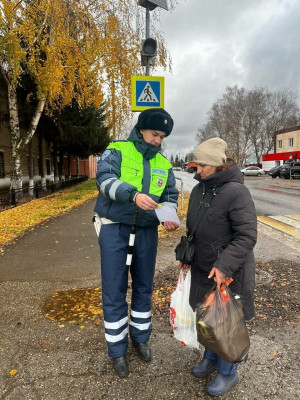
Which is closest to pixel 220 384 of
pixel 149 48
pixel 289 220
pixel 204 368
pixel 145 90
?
pixel 204 368

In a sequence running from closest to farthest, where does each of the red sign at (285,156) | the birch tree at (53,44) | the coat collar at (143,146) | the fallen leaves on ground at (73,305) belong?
the coat collar at (143,146)
the fallen leaves on ground at (73,305)
the birch tree at (53,44)
the red sign at (285,156)

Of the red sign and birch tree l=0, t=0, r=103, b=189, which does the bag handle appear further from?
the red sign

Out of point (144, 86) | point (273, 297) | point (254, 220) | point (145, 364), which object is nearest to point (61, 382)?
point (145, 364)

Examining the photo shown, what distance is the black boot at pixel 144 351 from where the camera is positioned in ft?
8.70

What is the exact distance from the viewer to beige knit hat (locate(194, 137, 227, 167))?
86.0 inches

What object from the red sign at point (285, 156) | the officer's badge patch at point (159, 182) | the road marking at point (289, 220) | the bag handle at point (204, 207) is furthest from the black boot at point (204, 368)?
the red sign at point (285, 156)

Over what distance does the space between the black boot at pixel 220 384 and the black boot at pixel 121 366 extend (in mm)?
647

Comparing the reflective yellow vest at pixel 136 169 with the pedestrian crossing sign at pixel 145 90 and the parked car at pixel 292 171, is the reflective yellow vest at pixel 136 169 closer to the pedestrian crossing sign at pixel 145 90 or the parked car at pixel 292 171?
the pedestrian crossing sign at pixel 145 90

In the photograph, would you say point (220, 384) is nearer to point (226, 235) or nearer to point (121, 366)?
point (121, 366)

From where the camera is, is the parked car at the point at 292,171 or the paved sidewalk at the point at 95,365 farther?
the parked car at the point at 292,171

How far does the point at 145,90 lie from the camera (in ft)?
17.5

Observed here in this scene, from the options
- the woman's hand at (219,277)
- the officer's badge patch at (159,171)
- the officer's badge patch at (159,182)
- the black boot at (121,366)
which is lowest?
the black boot at (121,366)

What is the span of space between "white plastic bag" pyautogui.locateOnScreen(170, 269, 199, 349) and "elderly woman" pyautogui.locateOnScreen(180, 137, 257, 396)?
0.06 m

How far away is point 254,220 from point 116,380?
1.63m
